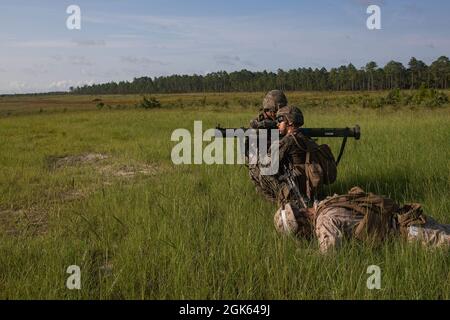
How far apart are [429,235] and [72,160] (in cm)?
838

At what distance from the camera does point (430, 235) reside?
325 centimetres

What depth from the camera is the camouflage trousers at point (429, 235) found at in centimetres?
321

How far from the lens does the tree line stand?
73.0 metres

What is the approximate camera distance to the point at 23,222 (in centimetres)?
498

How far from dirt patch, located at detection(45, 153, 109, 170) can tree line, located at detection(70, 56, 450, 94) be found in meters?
46.6

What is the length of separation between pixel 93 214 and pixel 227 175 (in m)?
2.10

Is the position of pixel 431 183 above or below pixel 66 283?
above

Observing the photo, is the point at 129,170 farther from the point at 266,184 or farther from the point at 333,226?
the point at 333,226

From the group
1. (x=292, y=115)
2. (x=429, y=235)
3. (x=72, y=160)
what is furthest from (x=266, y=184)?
(x=72, y=160)

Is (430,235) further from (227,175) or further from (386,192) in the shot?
(227,175)

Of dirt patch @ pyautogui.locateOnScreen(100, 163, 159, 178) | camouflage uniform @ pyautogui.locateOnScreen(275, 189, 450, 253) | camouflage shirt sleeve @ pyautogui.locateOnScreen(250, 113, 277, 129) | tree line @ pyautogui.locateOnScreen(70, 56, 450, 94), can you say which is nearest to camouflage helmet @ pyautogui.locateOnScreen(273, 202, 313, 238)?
camouflage uniform @ pyautogui.locateOnScreen(275, 189, 450, 253)

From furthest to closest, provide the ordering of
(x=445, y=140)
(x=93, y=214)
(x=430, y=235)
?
(x=445, y=140) → (x=93, y=214) → (x=430, y=235)

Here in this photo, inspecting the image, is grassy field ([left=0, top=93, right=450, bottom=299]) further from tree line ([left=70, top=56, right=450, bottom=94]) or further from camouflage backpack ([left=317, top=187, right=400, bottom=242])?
tree line ([left=70, top=56, right=450, bottom=94])
